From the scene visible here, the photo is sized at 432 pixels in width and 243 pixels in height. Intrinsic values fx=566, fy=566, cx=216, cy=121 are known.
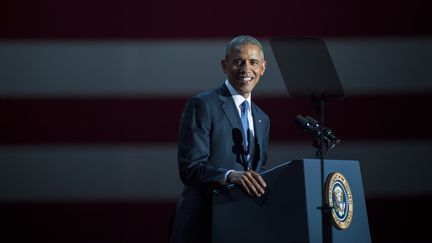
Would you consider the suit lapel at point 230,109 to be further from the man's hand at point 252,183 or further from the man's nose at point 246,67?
the man's hand at point 252,183

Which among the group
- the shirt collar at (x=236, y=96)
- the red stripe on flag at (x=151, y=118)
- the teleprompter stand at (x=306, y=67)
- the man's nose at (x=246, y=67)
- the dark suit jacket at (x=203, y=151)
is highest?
the teleprompter stand at (x=306, y=67)

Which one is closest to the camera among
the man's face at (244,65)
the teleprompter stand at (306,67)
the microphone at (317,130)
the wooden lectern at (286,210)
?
the wooden lectern at (286,210)

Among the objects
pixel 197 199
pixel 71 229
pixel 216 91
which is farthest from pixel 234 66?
pixel 71 229

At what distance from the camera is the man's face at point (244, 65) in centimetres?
138

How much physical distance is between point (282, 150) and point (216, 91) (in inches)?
38.7

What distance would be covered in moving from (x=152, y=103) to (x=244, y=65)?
1.04 meters

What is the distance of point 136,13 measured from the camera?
2.38 metres

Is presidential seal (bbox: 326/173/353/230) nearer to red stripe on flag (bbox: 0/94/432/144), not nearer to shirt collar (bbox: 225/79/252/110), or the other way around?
shirt collar (bbox: 225/79/252/110)

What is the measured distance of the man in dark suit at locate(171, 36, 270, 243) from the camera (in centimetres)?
135

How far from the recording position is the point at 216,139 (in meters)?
1.36

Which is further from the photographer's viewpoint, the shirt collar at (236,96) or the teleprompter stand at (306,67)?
the teleprompter stand at (306,67)

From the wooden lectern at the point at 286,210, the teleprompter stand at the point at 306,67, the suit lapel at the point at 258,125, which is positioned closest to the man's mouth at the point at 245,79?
the suit lapel at the point at 258,125

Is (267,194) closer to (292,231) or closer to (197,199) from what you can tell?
(292,231)

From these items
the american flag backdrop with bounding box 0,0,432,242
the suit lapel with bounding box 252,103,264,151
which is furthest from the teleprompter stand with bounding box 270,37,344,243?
the suit lapel with bounding box 252,103,264,151
